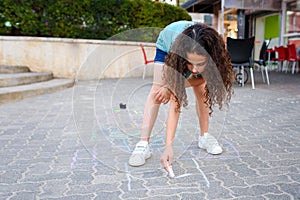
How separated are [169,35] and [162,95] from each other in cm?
37

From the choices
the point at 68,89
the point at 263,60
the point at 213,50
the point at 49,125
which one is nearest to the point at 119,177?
the point at 213,50

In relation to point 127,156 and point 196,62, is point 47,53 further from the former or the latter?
point 196,62

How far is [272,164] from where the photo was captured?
1980 mm

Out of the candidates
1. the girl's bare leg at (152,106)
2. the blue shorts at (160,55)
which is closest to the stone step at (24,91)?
the girl's bare leg at (152,106)

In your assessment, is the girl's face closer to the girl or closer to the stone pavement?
the girl

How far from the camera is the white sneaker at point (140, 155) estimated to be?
1970mm

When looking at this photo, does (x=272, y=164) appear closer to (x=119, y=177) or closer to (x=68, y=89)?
(x=119, y=177)

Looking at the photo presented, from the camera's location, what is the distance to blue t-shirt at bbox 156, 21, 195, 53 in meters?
1.76

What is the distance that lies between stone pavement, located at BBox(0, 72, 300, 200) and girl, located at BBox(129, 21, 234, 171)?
21cm

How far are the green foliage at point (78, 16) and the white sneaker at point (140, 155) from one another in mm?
5064

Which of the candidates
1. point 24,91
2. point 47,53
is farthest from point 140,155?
point 47,53

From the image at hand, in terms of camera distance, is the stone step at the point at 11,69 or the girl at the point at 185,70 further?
the stone step at the point at 11,69

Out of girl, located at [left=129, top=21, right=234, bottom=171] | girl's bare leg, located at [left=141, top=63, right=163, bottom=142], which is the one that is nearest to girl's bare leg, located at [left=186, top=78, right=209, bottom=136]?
girl, located at [left=129, top=21, right=234, bottom=171]

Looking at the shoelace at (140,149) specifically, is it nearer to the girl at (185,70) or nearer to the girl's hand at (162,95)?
A: the girl at (185,70)
